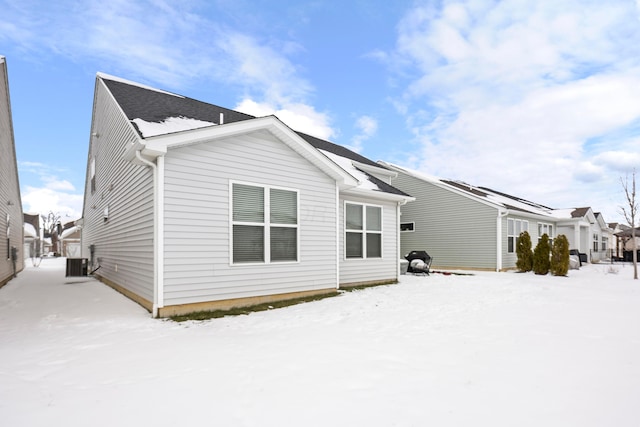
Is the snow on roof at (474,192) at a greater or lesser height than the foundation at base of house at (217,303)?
greater

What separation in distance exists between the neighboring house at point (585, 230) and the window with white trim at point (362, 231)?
16.6 meters

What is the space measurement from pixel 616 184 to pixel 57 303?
21829 mm

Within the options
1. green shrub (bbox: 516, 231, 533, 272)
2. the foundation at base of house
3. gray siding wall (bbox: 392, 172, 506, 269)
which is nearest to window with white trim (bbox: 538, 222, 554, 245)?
green shrub (bbox: 516, 231, 533, 272)

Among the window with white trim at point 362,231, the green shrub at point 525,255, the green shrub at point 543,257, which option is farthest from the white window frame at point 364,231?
the green shrub at point 525,255

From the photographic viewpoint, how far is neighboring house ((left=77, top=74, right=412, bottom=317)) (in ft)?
20.5

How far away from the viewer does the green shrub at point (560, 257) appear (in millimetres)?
13891

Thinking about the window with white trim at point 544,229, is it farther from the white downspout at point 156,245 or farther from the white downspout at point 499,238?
the white downspout at point 156,245

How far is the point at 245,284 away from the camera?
7121 millimetres

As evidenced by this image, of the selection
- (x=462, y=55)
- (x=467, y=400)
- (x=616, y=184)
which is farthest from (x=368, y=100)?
(x=467, y=400)

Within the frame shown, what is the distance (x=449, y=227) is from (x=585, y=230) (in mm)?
14149

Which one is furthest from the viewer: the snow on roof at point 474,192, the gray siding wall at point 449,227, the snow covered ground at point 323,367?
the snow on roof at point 474,192

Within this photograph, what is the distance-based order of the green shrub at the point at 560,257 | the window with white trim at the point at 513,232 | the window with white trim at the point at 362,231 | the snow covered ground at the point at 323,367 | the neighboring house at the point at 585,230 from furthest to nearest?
the neighboring house at the point at 585,230 → the window with white trim at the point at 513,232 → the green shrub at the point at 560,257 → the window with white trim at the point at 362,231 → the snow covered ground at the point at 323,367

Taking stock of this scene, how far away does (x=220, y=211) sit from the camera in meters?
6.80

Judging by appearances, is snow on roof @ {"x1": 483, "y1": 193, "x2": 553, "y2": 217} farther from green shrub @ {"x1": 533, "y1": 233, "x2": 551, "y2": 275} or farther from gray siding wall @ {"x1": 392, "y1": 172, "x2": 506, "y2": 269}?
green shrub @ {"x1": 533, "y1": 233, "x2": 551, "y2": 275}
